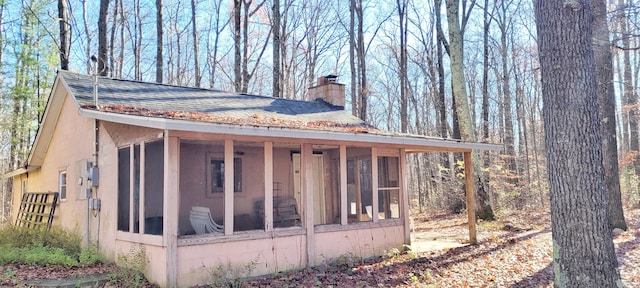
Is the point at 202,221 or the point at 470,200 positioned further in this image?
the point at 470,200

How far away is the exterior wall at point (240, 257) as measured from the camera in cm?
577

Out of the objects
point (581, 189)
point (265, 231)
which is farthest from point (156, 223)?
point (581, 189)

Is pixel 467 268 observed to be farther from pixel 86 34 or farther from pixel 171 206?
pixel 86 34

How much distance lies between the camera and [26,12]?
17953 millimetres

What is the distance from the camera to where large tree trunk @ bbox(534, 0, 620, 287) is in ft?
13.3

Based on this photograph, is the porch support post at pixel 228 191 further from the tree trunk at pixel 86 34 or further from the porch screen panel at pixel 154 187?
the tree trunk at pixel 86 34

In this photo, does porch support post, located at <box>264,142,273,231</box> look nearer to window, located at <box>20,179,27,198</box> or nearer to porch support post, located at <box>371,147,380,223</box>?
porch support post, located at <box>371,147,380,223</box>

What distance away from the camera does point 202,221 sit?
21.5 ft

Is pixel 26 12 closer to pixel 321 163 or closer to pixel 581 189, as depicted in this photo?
pixel 321 163

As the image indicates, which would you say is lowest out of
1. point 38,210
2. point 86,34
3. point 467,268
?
point 467,268

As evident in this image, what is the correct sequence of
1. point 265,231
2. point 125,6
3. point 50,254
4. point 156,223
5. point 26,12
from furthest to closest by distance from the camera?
point 125,6 → point 26,12 → point 50,254 → point 265,231 → point 156,223

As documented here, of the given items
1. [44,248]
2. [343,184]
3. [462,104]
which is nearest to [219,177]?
[343,184]

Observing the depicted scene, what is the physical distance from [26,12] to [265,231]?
57.2ft

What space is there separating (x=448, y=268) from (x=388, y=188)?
6.40ft
